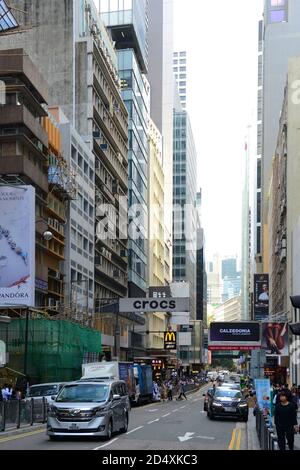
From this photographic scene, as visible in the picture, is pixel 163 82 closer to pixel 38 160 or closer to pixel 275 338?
pixel 38 160

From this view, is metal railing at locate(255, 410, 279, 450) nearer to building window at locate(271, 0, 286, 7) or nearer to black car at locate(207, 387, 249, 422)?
black car at locate(207, 387, 249, 422)

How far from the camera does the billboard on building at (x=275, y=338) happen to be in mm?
58812

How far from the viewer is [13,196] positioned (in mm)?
40594

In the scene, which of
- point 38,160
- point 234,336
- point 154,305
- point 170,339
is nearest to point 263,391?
point 154,305

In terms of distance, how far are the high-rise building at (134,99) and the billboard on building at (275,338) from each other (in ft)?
115

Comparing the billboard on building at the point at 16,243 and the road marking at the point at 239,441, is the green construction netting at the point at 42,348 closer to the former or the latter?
the billboard on building at the point at 16,243

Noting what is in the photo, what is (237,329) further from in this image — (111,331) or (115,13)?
(115,13)

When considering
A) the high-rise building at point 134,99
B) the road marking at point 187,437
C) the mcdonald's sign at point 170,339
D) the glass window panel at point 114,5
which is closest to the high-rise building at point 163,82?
the high-rise building at point 134,99

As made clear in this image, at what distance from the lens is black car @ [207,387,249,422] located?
33844 mm

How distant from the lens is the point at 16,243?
4069 cm

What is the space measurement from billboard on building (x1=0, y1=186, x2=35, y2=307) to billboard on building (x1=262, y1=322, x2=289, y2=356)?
24.6 meters

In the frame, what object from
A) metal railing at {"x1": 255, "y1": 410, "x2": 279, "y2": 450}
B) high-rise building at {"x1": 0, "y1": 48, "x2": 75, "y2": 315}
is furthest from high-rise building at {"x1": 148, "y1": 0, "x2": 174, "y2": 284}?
metal railing at {"x1": 255, "y1": 410, "x2": 279, "y2": 450}

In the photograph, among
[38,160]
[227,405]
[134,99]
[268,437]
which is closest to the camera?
[268,437]

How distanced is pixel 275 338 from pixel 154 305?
10770 millimetres
